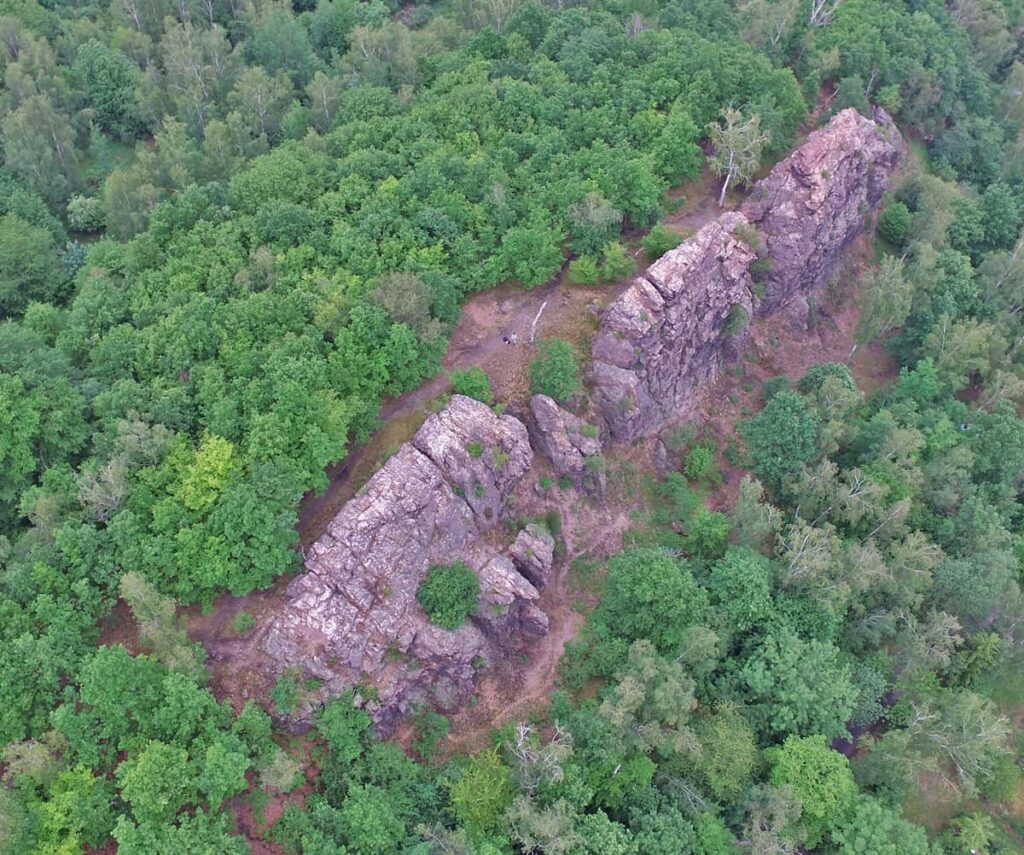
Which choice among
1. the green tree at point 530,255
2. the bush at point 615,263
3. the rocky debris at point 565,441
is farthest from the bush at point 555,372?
the bush at point 615,263

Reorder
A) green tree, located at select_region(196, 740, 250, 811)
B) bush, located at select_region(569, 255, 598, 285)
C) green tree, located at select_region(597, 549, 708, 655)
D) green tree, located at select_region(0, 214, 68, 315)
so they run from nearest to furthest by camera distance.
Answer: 1. green tree, located at select_region(196, 740, 250, 811)
2. green tree, located at select_region(597, 549, 708, 655)
3. bush, located at select_region(569, 255, 598, 285)
4. green tree, located at select_region(0, 214, 68, 315)

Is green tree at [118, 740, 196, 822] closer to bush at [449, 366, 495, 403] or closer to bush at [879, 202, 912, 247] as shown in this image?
bush at [449, 366, 495, 403]

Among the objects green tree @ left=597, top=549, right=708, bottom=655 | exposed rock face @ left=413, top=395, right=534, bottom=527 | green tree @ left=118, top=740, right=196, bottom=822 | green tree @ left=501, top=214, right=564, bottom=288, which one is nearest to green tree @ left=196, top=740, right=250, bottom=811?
green tree @ left=118, top=740, right=196, bottom=822

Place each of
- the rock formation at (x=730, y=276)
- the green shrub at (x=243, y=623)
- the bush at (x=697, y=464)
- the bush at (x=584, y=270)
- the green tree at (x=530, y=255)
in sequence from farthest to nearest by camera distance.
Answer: the bush at (x=697, y=464), the bush at (x=584, y=270), the green tree at (x=530, y=255), the rock formation at (x=730, y=276), the green shrub at (x=243, y=623)

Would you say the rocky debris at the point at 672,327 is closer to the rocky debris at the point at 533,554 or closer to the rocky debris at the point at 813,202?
the rocky debris at the point at 813,202

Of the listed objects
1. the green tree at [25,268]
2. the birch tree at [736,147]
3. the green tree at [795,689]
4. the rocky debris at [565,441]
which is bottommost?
the green tree at [795,689]
